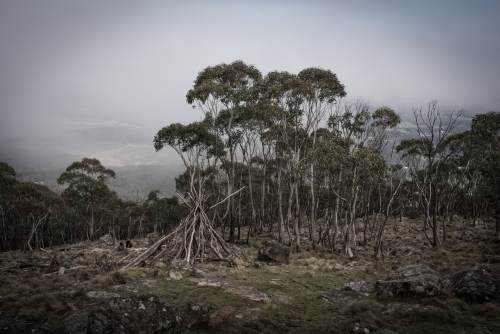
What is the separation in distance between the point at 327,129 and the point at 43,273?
A: 26.7 metres

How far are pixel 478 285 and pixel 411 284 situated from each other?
1.98 m

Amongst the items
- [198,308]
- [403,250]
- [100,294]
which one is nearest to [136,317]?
[198,308]

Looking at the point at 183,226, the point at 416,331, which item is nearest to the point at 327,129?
the point at 183,226

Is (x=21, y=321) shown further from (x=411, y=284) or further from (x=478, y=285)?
(x=478, y=285)

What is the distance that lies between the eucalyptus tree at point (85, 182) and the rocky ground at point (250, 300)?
93.4ft

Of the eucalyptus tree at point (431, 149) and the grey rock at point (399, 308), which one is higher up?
the eucalyptus tree at point (431, 149)

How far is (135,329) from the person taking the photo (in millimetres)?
6316

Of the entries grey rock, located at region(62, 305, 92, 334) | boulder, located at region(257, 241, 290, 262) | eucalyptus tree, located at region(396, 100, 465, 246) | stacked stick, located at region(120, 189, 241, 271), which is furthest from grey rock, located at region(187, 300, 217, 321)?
eucalyptus tree, located at region(396, 100, 465, 246)

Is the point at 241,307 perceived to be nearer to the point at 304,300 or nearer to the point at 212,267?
the point at 304,300

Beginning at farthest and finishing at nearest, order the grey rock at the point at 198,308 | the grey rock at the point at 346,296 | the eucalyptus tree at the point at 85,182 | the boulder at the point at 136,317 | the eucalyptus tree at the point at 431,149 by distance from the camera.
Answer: the eucalyptus tree at the point at 85,182, the eucalyptus tree at the point at 431,149, the grey rock at the point at 346,296, the grey rock at the point at 198,308, the boulder at the point at 136,317

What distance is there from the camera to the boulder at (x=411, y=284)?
32.7 feet

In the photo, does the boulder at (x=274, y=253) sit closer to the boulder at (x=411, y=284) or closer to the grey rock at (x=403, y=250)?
the grey rock at (x=403, y=250)

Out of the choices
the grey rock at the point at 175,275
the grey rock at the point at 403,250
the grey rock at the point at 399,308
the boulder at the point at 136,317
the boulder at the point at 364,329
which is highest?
the boulder at the point at 136,317

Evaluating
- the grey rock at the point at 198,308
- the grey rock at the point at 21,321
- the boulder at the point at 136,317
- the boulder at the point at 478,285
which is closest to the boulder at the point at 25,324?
the grey rock at the point at 21,321
